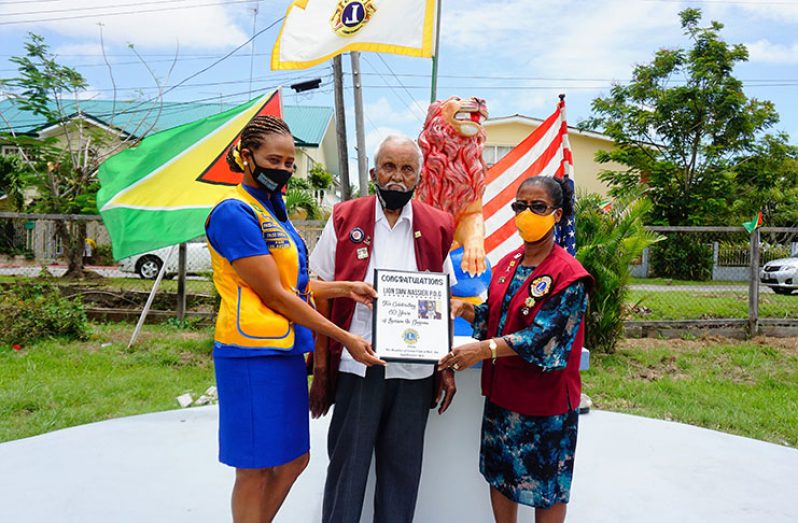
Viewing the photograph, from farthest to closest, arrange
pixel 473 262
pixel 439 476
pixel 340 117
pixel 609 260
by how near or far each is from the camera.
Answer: pixel 340 117 → pixel 609 260 → pixel 473 262 → pixel 439 476

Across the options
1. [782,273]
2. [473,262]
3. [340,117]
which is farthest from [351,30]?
[782,273]

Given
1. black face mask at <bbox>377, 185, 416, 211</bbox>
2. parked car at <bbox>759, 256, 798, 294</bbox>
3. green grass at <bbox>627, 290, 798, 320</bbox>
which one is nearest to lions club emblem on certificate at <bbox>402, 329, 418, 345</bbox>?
black face mask at <bbox>377, 185, 416, 211</bbox>

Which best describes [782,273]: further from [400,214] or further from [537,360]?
[400,214]

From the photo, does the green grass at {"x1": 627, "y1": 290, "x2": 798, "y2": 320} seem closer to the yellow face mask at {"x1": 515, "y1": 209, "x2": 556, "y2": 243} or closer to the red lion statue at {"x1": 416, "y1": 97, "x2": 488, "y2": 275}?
the red lion statue at {"x1": 416, "y1": 97, "x2": 488, "y2": 275}

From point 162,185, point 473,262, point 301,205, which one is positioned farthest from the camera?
point 301,205

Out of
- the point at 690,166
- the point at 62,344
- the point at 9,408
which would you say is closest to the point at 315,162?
the point at 690,166

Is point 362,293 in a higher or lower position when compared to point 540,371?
higher

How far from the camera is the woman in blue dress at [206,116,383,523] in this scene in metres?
1.97

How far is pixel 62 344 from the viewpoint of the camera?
23.9 feet

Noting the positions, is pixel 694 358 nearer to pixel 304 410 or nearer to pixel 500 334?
pixel 500 334

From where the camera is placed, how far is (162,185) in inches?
228

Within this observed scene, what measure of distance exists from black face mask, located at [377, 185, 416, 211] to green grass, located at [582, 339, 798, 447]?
387 cm

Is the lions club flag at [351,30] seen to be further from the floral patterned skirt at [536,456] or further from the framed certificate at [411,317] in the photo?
the floral patterned skirt at [536,456]

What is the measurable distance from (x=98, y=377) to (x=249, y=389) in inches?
190
